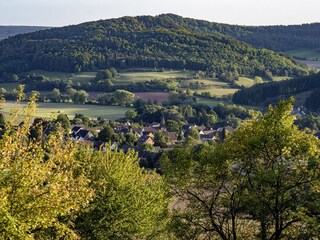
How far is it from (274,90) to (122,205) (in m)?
106

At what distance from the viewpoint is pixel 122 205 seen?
68.8 ft

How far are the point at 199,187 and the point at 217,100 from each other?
341ft

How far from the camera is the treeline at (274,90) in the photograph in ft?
389

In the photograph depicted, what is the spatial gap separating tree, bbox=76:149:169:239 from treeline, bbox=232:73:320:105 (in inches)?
3816

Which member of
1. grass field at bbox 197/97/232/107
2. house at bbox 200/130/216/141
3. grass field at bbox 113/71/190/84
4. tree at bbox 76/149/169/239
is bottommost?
house at bbox 200/130/216/141

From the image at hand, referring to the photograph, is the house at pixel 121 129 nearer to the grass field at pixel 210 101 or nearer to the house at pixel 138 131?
the house at pixel 138 131

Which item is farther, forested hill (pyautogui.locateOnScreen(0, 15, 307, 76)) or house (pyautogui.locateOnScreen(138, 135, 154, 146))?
forested hill (pyautogui.locateOnScreen(0, 15, 307, 76))

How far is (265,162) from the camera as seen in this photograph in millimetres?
15992

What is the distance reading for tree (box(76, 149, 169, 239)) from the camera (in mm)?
20594

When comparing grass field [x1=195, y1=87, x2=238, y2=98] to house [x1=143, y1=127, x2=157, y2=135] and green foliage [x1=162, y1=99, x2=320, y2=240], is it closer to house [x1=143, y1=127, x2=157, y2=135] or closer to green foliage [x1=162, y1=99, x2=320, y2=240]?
house [x1=143, y1=127, x2=157, y2=135]

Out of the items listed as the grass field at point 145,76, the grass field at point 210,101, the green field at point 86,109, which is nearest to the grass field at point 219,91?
the grass field at point 210,101

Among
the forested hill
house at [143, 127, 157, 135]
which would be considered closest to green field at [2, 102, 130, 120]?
house at [143, 127, 157, 135]

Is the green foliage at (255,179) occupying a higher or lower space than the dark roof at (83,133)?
higher

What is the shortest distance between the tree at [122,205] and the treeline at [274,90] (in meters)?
96.9
